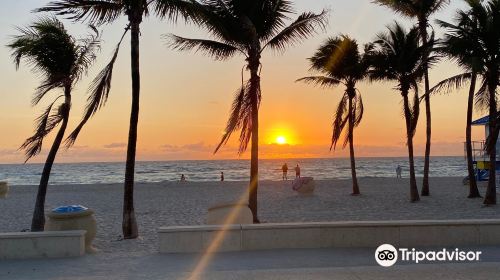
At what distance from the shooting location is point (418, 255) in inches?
296

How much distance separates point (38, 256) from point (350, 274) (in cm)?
495

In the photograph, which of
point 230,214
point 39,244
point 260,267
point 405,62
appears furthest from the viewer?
point 405,62

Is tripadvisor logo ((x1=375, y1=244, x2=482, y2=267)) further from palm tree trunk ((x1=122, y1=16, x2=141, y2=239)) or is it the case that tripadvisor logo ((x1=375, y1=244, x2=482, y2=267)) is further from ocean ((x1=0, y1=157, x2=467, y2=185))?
ocean ((x1=0, y1=157, x2=467, y2=185))

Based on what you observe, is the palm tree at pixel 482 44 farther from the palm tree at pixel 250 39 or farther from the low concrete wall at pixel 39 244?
the low concrete wall at pixel 39 244

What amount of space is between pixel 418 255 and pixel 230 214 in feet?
13.9

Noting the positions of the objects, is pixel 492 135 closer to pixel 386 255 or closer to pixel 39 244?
pixel 386 255

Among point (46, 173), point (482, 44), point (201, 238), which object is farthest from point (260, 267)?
Result: point (482, 44)

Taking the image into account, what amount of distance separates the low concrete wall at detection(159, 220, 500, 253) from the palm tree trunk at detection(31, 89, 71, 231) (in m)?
5.55

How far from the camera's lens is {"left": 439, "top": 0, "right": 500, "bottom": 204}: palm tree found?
16.6 metres

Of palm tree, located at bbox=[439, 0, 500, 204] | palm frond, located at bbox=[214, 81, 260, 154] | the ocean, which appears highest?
palm tree, located at bbox=[439, 0, 500, 204]

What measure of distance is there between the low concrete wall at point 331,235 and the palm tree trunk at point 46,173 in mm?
5552

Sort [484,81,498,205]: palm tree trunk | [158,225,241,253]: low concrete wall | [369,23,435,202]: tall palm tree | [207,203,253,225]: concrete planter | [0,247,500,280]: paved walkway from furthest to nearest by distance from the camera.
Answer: [369,23,435,202]: tall palm tree
[484,81,498,205]: palm tree trunk
[207,203,253,225]: concrete planter
[158,225,241,253]: low concrete wall
[0,247,500,280]: paved walkway

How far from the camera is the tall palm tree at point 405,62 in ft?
65.5

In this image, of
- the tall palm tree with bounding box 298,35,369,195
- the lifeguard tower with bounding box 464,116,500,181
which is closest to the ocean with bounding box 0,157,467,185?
the lifeguard tower with bounding box 464,116,500,181
